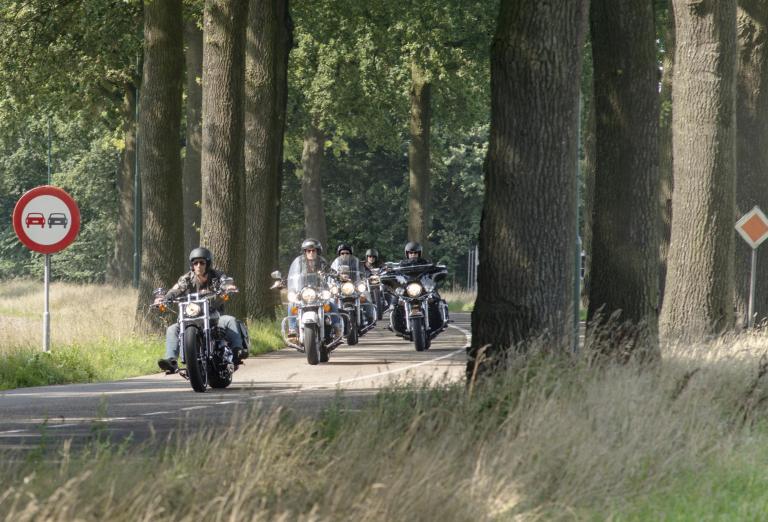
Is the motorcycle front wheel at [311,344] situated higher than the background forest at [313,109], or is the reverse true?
the background forest at [313,109]

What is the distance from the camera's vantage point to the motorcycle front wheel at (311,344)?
22.7 meters

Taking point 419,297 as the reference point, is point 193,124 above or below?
above

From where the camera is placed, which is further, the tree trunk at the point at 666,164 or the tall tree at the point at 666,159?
the tree trunk at the point at 666,164

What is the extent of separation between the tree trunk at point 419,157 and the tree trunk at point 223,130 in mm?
18930

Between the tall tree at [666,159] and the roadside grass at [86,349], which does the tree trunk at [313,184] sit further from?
the roadside grass at [86,349]

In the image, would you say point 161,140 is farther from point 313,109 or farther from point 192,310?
point 313,109

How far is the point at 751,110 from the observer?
83.8 feet

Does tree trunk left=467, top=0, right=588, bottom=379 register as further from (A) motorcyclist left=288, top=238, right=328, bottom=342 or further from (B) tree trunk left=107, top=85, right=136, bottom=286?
(B) tree trunk left=107, top=85, right=136, bottom=286

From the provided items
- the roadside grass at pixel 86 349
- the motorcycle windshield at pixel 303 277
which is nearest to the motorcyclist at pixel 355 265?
the roadside grass at pixel 86 349

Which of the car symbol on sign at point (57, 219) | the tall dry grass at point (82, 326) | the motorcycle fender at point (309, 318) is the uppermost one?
the car symbol on sign at point (57, 219)

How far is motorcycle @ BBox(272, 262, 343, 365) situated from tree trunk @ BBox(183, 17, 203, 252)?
37.2 feet

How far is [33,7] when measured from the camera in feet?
105

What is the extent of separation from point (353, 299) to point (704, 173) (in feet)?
28.1

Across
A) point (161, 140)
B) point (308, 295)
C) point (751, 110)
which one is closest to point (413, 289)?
point (308, 295)
